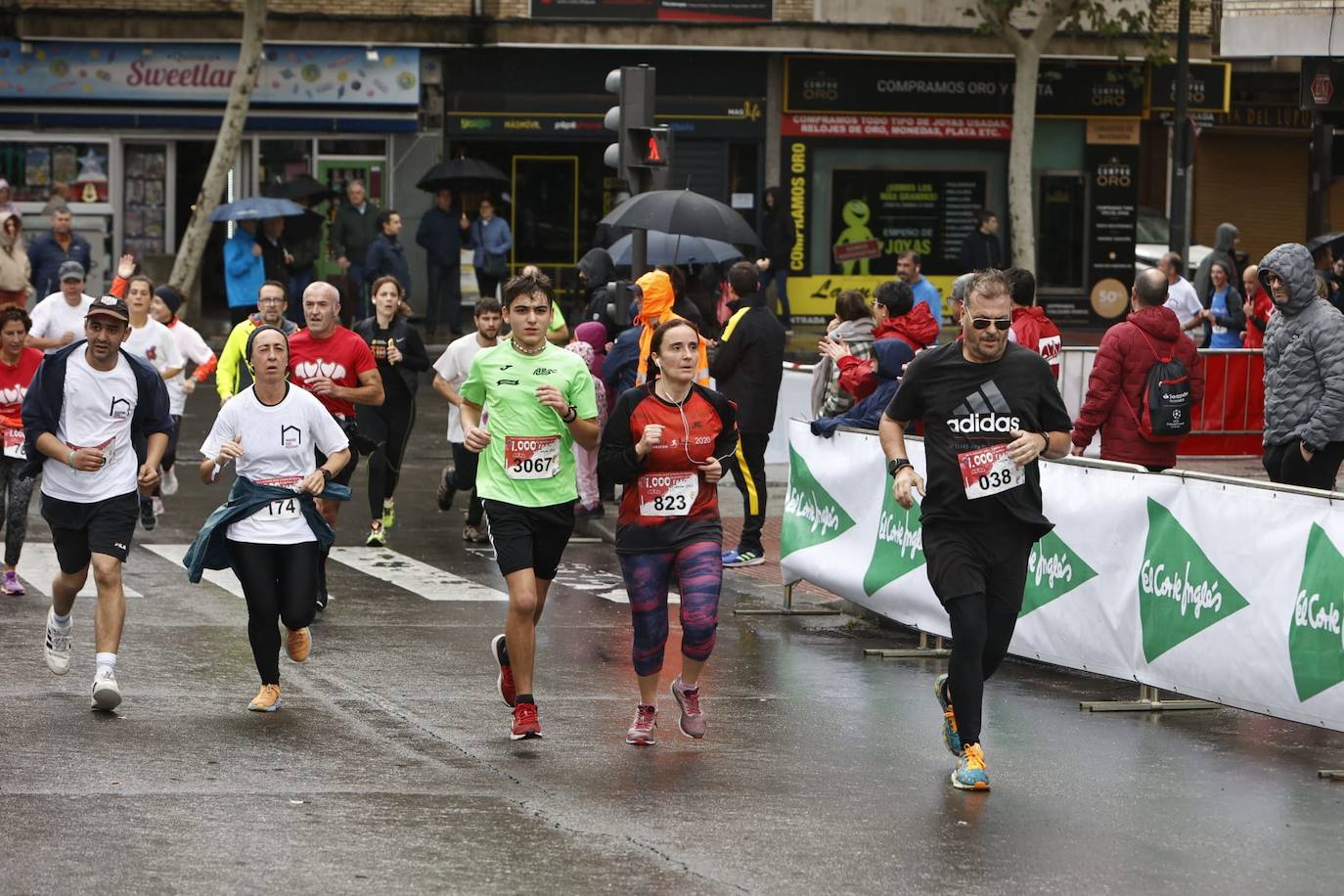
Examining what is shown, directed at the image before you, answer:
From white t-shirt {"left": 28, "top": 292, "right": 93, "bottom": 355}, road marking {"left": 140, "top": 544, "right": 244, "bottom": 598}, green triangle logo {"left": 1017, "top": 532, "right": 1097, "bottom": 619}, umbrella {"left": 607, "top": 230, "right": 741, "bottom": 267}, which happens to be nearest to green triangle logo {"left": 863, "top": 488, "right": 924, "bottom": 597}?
green triangle logo {"left": 1017, "top": 532, "right": 1097, "bottom": 619}

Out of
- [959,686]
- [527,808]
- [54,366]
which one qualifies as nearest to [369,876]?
[527,808]

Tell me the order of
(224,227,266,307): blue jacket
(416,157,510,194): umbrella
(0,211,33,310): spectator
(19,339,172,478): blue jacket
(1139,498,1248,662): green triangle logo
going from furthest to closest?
(416,157,510,194): umbrella < (224,227,266,307): blue jacket < (0,211,33,310): spectator < (19,339,172,478): blue jacket < (1139,498,1248,662): green triangle logo

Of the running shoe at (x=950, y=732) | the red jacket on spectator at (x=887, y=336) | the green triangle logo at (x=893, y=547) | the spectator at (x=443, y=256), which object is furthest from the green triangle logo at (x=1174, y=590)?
the spectator at (x=443, y=256)

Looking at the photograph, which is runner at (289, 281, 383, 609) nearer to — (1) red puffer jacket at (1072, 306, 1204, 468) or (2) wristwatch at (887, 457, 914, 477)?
(1) red puffer jacket at (1072, 306, 1204, 468)

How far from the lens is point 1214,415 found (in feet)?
63.0

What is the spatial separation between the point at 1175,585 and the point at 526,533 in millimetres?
2782

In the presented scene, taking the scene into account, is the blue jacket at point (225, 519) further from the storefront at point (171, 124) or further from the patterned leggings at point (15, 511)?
the storefront at point (171, 124)

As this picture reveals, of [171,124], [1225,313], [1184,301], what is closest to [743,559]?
[1225,313]

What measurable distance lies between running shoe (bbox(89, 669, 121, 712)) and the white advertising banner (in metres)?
4.04

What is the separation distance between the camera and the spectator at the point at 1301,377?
36.4ft

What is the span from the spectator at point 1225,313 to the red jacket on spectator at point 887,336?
9.96 meters

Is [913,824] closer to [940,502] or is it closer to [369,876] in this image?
[940,502]

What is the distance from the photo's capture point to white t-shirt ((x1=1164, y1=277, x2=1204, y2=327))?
876 inches

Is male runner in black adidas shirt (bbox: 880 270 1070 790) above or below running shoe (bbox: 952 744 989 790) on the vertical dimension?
above
